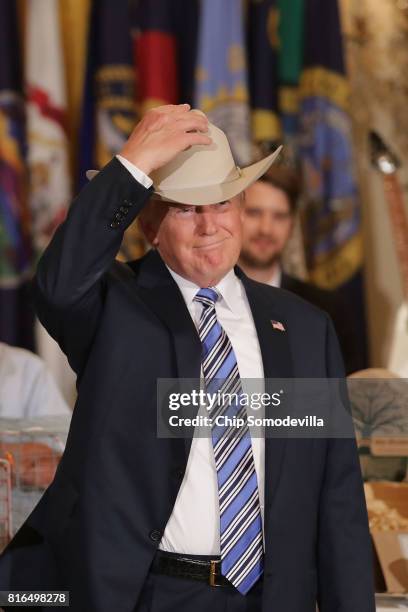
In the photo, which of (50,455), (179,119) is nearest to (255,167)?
(179,119)

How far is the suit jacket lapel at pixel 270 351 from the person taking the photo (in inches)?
63.2

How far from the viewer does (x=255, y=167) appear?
178cm

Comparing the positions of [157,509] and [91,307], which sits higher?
[91,307]

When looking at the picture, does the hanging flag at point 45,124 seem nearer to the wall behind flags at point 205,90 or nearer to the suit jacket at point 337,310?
the wall behind flags at point 205,90

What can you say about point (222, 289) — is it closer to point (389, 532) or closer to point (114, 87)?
point (389, 532)

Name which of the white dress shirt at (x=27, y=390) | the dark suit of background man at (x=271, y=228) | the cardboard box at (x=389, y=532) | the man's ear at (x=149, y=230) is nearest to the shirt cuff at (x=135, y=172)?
the man's ear at (x=149, y=230)

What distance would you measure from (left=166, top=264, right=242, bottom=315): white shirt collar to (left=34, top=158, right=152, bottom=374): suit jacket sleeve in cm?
20

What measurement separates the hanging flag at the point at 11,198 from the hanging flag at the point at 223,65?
709 mm

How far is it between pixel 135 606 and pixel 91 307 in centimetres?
45

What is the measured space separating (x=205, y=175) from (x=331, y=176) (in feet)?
7.91

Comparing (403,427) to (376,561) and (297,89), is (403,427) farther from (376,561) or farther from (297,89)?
(297,89)

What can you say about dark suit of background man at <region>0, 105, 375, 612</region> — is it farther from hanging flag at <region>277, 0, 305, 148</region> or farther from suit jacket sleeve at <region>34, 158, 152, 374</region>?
hanging flag at <region>277, 0, 305, 148</region>

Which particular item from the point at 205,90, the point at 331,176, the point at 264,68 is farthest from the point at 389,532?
the point at 264,68

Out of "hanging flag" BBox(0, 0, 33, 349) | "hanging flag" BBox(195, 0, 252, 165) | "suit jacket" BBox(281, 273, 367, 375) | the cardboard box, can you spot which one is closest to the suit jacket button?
the cardboard box
